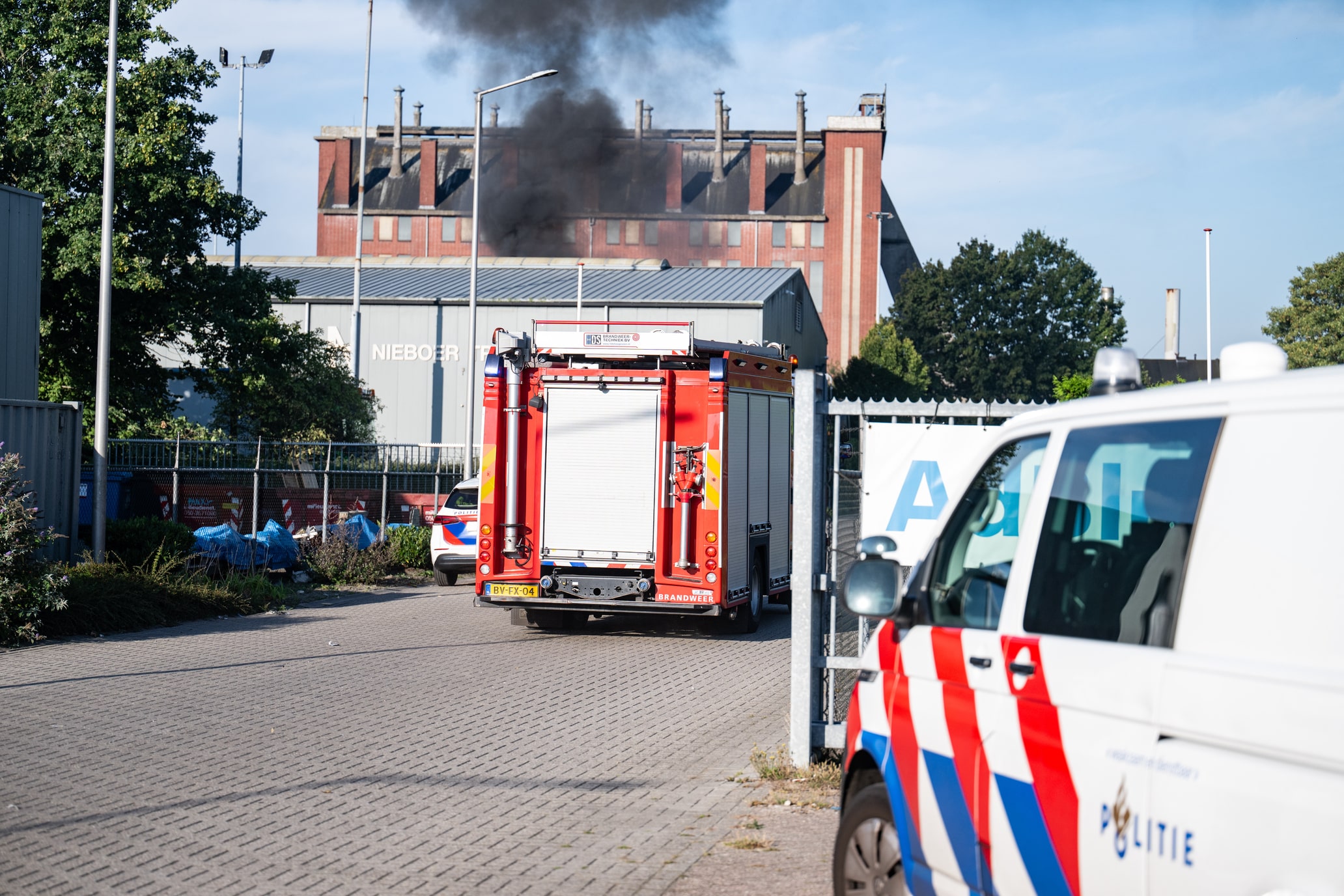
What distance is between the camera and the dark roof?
5203 cm

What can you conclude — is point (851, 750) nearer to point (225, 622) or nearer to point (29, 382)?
point (225, 622)

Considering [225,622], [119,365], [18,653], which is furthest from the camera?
[119,365]

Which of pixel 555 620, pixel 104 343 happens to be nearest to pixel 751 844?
pixel 555 620

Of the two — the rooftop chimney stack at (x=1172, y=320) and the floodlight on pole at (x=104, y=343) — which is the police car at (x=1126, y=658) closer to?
the floodlight on pole at (x=104, y=343)

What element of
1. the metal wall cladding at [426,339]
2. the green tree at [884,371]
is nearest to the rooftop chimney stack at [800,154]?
the green tree at [884,371]

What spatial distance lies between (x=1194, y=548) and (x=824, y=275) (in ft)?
268

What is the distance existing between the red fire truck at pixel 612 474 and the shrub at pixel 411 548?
8872mm

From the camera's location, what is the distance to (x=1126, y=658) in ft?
9.94

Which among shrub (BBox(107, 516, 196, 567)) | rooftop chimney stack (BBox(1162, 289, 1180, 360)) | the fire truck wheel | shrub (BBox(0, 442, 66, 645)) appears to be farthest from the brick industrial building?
shrub (BBox(0, 442, 66, 645))

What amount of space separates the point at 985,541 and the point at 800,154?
273 feet

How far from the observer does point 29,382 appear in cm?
1795

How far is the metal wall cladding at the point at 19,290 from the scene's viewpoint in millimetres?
17391

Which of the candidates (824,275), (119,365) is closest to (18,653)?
(119,365)

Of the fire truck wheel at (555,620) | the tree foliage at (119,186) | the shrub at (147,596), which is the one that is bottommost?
the fire truck wheel at (555,620)
